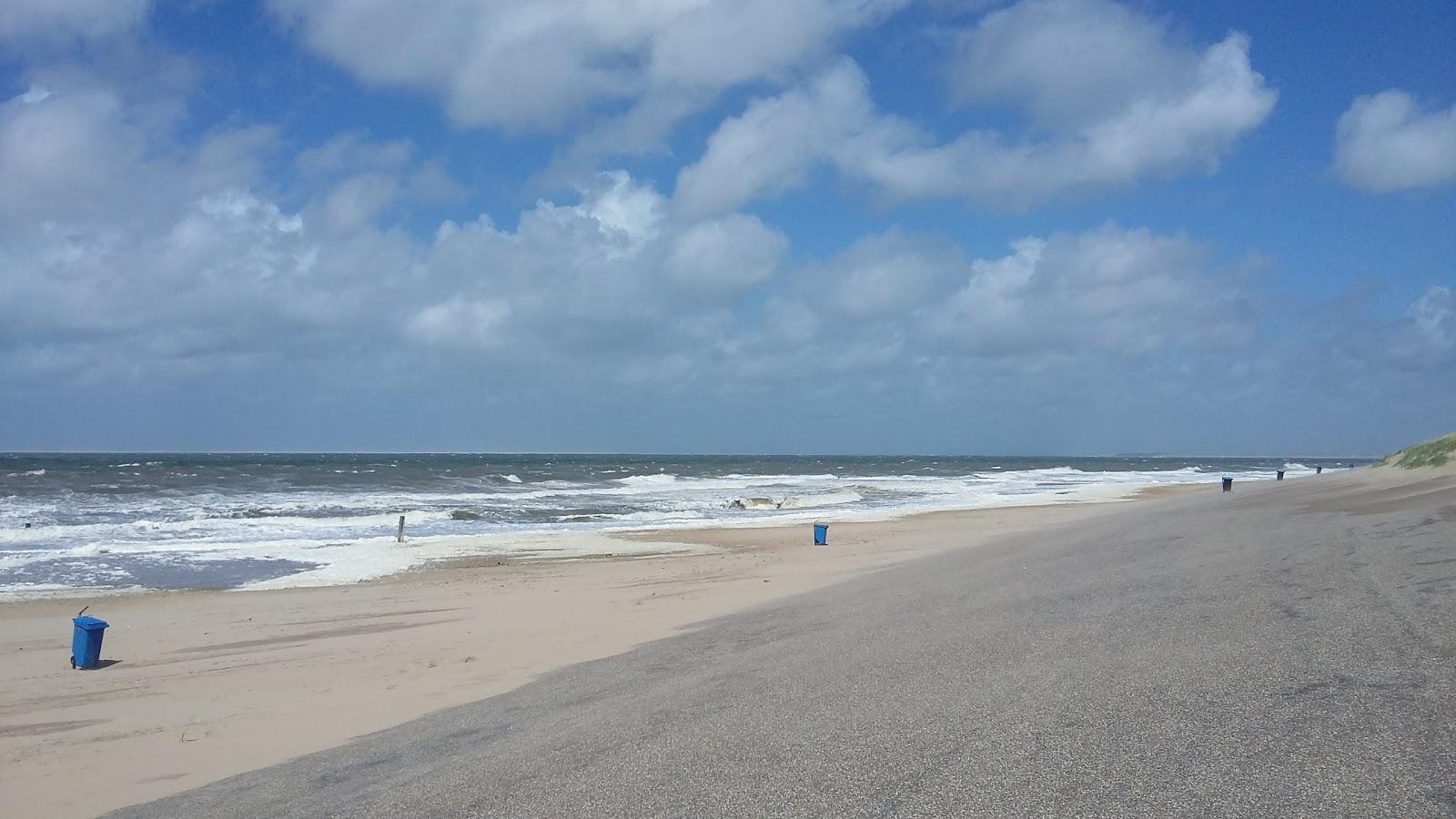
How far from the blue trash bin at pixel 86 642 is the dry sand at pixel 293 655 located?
0.57 feet

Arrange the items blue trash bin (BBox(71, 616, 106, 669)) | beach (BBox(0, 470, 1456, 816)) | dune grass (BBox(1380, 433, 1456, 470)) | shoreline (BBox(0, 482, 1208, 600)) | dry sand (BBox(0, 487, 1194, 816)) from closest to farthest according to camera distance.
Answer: beach (BBox(0, 470, 1456, 816)) → dry sand (BBox(0, 487, 1194, 816)) → blue trash bin (BBox(71, 616, 106, 669)) → shoreline (BBox(0, 482, 1208, 600)) → dune grass (BBox(1380, 433, 1456, 470))

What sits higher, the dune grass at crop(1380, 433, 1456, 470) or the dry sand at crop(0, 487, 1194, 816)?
the dune grass at crop(1380, 433, 1456, 470)

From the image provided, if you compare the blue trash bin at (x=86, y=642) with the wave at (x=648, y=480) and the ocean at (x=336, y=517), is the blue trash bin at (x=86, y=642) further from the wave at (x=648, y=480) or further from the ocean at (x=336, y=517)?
the wave at (x=648, y=480)

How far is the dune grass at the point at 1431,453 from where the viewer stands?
94.5 feet

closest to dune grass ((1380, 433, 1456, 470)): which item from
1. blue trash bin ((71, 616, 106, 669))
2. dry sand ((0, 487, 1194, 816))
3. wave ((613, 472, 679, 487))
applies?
dry sand ((0, 487, 1194, 816))

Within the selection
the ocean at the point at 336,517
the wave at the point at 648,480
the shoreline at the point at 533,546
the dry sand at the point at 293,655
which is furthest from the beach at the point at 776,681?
the wave at the point at 648,480

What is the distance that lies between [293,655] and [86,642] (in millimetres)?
2339

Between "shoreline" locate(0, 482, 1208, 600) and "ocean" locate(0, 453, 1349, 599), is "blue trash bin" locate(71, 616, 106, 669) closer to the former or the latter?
"shoreline" locate(0, 482, 1208, 600)

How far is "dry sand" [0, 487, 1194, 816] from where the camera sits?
301 inches

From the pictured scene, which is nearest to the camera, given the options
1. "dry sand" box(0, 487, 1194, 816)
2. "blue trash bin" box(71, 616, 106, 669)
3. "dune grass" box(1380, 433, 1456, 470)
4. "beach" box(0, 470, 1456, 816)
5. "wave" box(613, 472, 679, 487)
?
"beach" box(0, 470, 1456, 816)

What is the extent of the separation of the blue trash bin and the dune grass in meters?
33.1

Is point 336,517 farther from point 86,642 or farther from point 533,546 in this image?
point 86,642

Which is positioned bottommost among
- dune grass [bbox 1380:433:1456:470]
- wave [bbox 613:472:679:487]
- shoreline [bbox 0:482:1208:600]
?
shoreline [bbox 0:482:1208:600]

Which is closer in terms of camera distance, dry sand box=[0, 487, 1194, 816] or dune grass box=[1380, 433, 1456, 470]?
dry sand box=[0, 487, 1194, 816]
